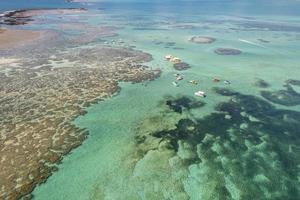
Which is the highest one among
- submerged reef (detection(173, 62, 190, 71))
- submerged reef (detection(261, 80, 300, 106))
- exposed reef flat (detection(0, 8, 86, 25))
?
submerged reef (detection(261, 80, 300, 106))

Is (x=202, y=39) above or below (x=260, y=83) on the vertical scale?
below

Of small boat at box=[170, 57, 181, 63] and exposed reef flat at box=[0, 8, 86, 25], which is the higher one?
small boat at box=[170, 57, 181, 63]

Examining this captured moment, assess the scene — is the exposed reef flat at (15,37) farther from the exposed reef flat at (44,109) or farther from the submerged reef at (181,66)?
the submerged reef at (181,66)

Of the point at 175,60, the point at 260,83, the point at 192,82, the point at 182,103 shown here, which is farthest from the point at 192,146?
the point at 175,60

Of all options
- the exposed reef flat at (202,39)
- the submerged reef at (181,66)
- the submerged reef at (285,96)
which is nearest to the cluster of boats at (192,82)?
the submerged reef at (181,66)

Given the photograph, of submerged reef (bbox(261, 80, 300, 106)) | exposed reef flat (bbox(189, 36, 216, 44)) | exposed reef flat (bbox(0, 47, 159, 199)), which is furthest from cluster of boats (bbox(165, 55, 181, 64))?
submerged reef (bbox(261, 80, 300, 106))

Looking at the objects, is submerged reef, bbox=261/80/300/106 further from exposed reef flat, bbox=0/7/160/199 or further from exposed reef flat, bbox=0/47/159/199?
exposed reef flat, bbox=0/7/160/199

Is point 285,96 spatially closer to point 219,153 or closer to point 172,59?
point 219,153
